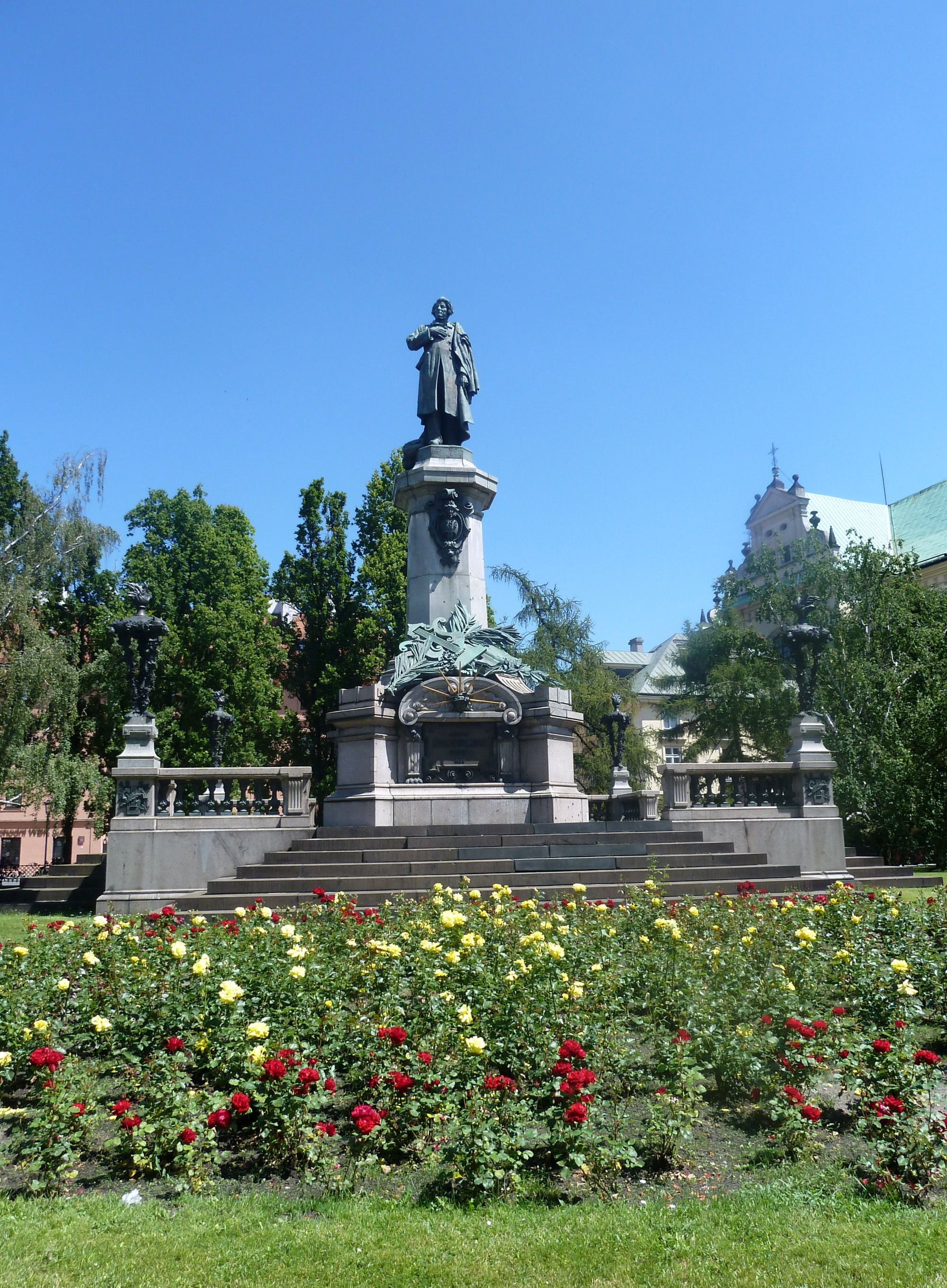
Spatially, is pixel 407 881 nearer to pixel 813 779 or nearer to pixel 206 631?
pixel 813 779

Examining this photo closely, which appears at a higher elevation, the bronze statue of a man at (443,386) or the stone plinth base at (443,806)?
the bronze statue of a man at (443,386)

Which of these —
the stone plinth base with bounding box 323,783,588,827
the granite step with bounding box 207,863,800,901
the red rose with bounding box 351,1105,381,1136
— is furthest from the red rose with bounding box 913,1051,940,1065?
the stone plinth base with bounding box 323,783,588,827

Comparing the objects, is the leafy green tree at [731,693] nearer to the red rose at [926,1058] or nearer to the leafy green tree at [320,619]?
the leafy green tree at [320,619]

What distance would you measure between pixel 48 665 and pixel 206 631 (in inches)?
274

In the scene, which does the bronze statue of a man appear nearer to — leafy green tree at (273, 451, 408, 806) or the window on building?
leafy green tree at (273, 451, 408, 806)

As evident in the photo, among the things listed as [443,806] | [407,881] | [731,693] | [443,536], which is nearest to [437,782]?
[443,806]

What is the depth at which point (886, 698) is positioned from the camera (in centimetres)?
3216

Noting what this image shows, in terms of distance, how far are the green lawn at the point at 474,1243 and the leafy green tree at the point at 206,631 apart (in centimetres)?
3026

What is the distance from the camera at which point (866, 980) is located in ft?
22.7

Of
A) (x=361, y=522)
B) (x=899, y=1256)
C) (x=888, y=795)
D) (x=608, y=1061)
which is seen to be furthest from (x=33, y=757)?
(x=899, y=1256)

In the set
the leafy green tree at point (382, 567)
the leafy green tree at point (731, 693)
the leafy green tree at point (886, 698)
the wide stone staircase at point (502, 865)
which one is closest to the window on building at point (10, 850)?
the leafy green tree at point (382, 567)

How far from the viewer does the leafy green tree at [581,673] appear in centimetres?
4166

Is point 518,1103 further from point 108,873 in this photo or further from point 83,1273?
point 108,873

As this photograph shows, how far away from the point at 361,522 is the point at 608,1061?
37400 mm
